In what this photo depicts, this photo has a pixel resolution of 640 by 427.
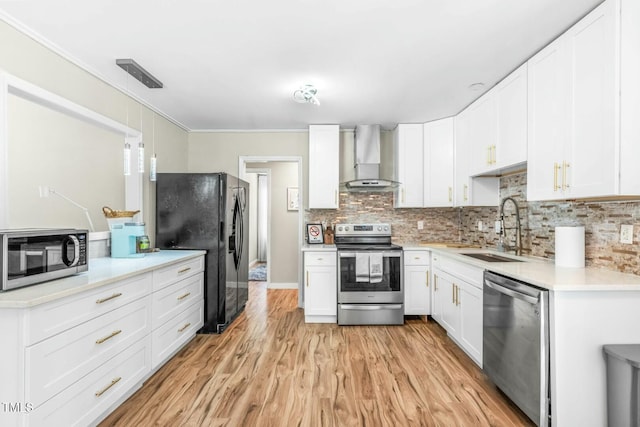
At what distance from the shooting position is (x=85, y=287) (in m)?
1.72

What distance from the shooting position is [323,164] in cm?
418

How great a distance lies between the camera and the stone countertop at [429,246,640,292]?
1707 mm

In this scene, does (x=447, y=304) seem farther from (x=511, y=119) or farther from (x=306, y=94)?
(x=306, y=94)

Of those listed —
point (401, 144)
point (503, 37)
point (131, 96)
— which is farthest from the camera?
point (401, 144)

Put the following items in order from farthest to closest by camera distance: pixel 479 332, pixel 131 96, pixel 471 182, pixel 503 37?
pixel 471 182 < pixel 131 96 < pixel 479 332 < pixel 503 37

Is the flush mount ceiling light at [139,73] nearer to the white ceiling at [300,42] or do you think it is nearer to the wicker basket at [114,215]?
the white ceiling at [300,42]

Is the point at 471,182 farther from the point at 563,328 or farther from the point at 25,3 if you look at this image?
the point at 25,3

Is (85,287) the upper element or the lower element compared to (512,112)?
lower

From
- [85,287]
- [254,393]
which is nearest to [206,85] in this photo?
[85,287]

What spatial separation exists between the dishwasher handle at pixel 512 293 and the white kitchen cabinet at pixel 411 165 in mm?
1881

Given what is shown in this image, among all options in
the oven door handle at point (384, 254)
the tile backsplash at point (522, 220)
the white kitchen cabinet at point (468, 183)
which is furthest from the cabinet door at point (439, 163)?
the oven door handle at point (384, 254)

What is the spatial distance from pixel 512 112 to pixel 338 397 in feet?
8.23

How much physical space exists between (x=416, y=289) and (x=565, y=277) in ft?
6.48

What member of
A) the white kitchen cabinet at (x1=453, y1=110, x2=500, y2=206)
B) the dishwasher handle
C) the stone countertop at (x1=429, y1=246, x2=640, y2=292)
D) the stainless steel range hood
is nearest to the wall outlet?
the stone countertop at (x1=429, y1=246, x2=640, y2=292)
